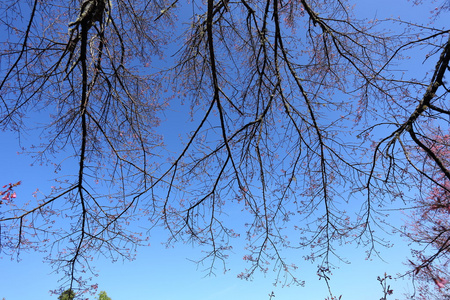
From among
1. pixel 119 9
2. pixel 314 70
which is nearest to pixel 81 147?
pixel 119 9

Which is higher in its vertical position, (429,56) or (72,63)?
(72,63)

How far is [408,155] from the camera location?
111 inches

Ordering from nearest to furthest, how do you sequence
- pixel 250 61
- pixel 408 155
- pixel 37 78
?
pixel 408 155 < pixel 37 78 < pixel 250 61

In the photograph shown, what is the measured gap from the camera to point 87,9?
3326 mm

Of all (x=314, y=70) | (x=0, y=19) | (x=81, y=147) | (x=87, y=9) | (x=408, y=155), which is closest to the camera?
(x=408, y=155)

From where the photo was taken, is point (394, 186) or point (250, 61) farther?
point (250, 61)

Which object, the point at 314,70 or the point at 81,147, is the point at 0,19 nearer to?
the point at 81,147

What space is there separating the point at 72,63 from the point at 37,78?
21.2 inches

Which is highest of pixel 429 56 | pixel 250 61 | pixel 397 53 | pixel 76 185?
pixel 250 61

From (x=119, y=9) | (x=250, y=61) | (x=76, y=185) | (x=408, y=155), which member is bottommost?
(x=408, y=155)

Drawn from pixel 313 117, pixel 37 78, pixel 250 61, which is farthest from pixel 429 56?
pixel 37 78

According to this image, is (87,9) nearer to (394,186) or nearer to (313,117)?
(313,117)

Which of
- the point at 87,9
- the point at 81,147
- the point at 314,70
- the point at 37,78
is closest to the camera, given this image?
the point at 87,9

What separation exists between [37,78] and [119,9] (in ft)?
5.94
